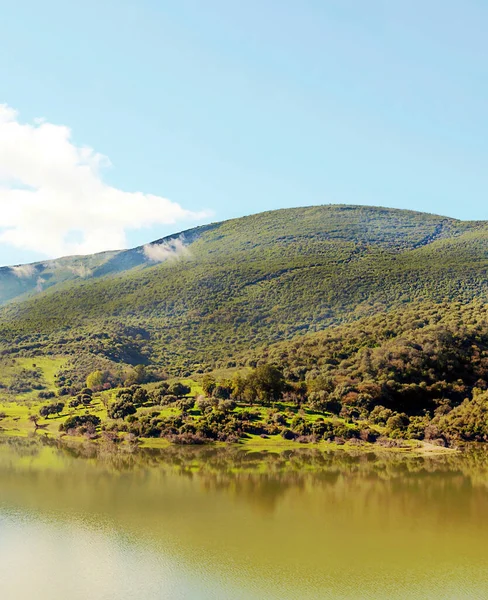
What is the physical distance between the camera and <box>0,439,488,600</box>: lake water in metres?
24.3

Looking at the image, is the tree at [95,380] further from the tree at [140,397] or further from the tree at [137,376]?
the tree at [140,397]

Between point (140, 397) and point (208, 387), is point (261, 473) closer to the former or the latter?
point (208, 387)

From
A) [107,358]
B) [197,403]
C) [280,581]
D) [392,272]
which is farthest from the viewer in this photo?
[392,272]

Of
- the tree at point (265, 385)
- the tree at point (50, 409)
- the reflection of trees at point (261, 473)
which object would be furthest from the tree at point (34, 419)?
the tree at point (265, 385)

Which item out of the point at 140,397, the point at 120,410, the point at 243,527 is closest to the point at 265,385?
the point at 140,397

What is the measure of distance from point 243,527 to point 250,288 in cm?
10226

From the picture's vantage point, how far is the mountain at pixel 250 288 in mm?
112750

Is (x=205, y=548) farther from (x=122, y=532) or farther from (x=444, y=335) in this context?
(x=444, y=335)

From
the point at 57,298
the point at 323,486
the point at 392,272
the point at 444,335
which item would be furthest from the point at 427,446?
the point at 57,298

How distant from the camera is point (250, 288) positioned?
13300 centimetres

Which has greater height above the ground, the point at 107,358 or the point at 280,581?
the point at 107,358

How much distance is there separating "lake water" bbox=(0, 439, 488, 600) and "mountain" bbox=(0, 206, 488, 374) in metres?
50.5

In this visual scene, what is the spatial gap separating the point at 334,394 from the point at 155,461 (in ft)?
81.9

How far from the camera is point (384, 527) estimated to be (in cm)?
3309
